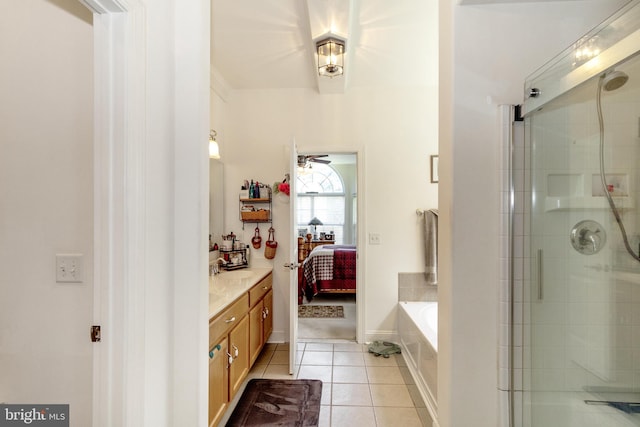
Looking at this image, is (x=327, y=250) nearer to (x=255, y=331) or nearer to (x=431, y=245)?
(x=431, y=245)

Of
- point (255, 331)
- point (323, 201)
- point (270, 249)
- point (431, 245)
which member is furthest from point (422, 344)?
point (323, 201)

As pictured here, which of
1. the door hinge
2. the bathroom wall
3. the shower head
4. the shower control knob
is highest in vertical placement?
the shower head

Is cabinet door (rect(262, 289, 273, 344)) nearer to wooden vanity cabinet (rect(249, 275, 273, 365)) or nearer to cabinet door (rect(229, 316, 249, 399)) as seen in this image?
wooden vanity cabinet (rect(249, 275, 273, 365))

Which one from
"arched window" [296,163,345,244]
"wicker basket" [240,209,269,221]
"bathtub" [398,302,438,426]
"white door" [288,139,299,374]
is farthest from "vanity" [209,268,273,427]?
"arched window" [296,163,345,244]

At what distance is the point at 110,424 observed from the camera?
3.02 feet

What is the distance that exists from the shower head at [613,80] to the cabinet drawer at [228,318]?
2047 mm

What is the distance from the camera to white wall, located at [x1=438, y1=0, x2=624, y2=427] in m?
1.32

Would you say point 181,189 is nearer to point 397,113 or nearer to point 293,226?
point 293,226

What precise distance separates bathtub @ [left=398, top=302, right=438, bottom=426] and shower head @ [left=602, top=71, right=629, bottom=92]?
165 centimetres

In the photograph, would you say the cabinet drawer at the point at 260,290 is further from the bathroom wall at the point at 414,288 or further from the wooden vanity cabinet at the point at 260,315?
the bathroom wall at the point at 414,288

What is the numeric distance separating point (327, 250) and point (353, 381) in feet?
8.59

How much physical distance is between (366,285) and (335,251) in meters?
1.65

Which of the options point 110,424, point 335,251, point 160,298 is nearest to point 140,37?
point 160,298

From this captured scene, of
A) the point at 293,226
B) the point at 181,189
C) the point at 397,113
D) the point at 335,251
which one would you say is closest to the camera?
the point at 181,189
